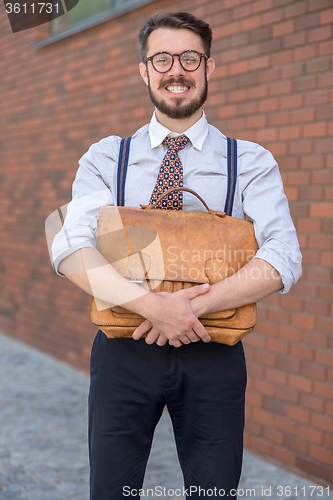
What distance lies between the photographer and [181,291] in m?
1.70

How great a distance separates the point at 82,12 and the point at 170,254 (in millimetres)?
4405

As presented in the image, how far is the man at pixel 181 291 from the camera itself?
175 cm

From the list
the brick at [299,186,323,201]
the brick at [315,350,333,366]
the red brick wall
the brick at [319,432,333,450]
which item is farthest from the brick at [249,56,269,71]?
the brick at [319,432,333,450]

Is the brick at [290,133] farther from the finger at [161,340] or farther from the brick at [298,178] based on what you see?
the finger at [161,340]

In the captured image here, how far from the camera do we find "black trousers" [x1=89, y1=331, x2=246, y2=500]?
1.81 meters

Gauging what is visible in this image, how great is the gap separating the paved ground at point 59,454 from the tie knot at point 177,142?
214cm

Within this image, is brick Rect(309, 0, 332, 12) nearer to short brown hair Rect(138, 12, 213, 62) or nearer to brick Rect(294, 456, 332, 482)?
short brown hair Rect(138, 12, 213, 62)

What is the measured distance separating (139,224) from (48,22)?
493 cm

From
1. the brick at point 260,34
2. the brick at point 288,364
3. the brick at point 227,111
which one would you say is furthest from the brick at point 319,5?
the brick at point 288,364

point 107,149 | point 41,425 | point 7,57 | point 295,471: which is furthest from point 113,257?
point 7,57

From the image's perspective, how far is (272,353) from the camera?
137 inches

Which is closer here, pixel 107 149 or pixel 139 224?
pixel 139 224

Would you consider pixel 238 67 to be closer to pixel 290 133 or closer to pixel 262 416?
pixel 290 133

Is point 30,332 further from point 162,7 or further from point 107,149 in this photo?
point 107,149
